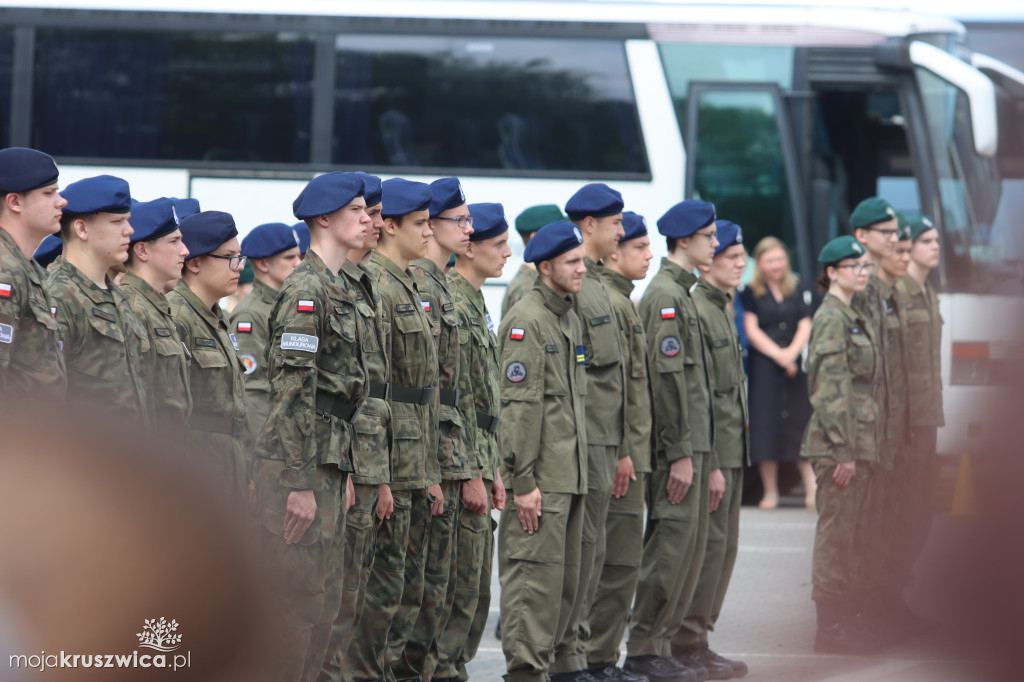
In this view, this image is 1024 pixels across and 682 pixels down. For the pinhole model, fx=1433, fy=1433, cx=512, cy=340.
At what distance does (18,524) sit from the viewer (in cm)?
229

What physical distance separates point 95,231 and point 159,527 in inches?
113

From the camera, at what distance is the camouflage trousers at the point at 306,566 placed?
4.54m

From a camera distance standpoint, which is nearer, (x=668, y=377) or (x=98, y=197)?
(x=98, y=197)

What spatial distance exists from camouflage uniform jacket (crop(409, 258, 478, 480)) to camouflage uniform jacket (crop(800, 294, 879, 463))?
256 cm

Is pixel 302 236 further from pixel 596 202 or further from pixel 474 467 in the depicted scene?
pixel 474 467

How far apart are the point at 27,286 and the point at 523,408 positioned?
2226mm

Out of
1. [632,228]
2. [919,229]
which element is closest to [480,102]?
[919,229]

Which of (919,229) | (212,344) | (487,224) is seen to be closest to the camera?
(212,344)

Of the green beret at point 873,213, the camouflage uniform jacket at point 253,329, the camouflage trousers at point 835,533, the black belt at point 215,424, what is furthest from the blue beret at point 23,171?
the green beret at point 873,213

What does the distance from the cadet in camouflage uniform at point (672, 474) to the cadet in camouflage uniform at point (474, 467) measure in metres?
0.89

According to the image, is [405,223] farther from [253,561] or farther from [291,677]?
[253,561]

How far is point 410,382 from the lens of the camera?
521 cm

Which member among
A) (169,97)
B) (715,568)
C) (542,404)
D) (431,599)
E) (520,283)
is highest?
(169,97)

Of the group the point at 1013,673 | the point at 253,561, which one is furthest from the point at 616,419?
the point at 1013,673
